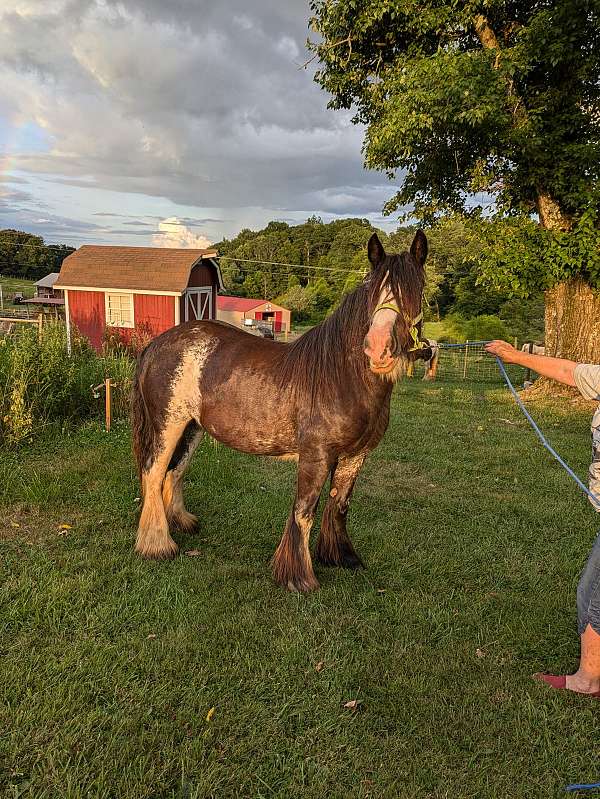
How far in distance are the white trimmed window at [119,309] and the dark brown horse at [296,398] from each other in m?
15.1

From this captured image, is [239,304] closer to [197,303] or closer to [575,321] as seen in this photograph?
[197,303]

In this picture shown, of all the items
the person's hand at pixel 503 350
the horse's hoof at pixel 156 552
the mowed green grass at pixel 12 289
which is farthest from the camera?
the mowed green grass at pixel 12 289

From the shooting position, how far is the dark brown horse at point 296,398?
118 inches

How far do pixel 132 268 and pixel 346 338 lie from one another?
17.1 meters

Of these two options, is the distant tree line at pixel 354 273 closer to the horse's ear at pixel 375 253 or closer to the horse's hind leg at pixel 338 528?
the horse's ear at pixel 375 253

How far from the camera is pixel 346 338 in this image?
133 inches

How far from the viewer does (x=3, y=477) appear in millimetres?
5242

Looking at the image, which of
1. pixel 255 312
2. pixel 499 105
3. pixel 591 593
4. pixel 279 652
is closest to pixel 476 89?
pixel 499 105

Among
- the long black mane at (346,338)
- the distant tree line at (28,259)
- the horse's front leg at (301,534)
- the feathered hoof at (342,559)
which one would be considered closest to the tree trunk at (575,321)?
the feathered hoof at (342,559)

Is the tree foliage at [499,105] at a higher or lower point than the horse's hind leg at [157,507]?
higher

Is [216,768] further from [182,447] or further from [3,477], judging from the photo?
[3,477]

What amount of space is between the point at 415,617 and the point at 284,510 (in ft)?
6.46

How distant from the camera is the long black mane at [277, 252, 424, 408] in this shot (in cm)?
296

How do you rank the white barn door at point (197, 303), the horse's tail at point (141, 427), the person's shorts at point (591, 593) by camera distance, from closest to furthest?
the person's shorts at point (591, 593) < the horse's tail at point (141, 427) < the white barn door at point (197, 303)
